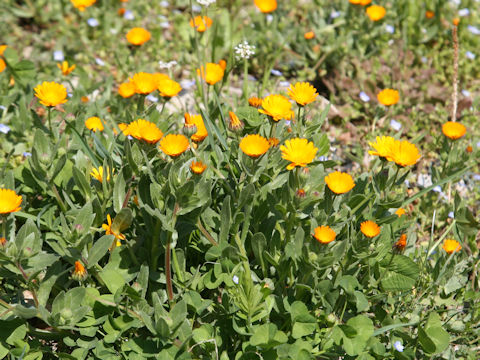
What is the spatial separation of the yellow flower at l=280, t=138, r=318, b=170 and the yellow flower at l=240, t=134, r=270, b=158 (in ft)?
0.29

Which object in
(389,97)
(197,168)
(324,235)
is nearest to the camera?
(324,235)

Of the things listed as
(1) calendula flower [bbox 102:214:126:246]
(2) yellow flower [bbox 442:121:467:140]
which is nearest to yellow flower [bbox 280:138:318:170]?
(1) calendula flower [bbox 102:214:126:246]

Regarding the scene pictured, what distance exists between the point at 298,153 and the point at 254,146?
0.19 m

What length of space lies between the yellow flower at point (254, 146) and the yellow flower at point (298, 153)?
89 mm

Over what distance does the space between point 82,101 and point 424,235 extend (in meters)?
2.45

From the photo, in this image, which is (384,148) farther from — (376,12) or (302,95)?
(376,12)

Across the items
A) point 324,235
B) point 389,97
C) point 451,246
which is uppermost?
point 324,235

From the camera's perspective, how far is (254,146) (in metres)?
2.29

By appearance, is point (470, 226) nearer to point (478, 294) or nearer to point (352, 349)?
point (478, 294)

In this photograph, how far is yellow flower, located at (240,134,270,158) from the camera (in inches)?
89.7

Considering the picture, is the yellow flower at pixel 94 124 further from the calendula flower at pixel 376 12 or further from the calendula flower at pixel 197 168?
the calendula flower at pixel 376 12

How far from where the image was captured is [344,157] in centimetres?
400

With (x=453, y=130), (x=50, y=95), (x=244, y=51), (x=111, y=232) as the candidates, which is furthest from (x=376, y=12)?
(x=111, y=232)

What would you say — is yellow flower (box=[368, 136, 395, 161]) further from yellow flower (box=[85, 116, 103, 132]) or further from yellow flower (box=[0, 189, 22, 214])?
yellow flower (box=[85, 116, 103, 132])
